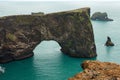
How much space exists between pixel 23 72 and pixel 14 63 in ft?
40.5

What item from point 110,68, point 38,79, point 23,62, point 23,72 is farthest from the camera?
point 23,62

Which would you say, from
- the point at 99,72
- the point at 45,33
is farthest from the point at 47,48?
the point at 99,72

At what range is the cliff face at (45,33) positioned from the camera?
4114 inches

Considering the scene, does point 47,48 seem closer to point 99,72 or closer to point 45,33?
point 45,33

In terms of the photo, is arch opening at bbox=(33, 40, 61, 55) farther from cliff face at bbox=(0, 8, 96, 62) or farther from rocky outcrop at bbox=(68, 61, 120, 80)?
rocky outcrop at bbox=(68, 61, 120, 80)

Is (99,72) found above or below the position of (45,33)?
above

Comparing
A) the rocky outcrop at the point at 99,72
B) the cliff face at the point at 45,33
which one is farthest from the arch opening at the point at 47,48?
the rocky outcrop at the point at 99,72

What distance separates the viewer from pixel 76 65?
97.2 m

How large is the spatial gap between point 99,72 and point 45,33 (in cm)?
9429

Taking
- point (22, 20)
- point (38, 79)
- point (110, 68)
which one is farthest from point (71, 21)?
point (110, 68)

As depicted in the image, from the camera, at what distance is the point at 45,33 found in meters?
108

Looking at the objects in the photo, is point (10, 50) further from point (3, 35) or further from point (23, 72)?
point (23, 72)

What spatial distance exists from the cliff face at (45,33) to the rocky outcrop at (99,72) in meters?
90.6

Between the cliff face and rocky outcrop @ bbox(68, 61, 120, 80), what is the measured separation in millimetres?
90612
